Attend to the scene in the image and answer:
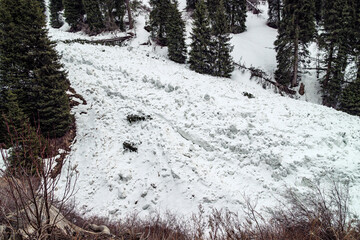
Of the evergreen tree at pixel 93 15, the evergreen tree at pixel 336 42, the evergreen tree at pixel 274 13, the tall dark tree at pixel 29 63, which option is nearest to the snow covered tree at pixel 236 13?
the evergreen tree at pixel 274 13

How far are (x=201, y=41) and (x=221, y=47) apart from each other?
7.05 feet

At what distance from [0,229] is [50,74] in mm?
8892

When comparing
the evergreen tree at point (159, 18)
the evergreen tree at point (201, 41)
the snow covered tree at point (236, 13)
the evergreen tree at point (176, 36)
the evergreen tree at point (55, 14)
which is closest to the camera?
the evergreen tree at point (201, 41)

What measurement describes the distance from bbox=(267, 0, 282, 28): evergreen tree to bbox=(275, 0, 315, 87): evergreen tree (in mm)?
10453

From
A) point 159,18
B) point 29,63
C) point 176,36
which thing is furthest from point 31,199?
point 159,18

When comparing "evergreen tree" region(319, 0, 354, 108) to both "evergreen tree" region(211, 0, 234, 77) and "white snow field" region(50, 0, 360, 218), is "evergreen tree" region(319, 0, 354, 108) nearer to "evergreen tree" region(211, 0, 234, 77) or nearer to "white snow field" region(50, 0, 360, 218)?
"white snow field" region(50, 0, 360, 218)

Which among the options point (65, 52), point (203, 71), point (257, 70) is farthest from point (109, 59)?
point (257, 70)

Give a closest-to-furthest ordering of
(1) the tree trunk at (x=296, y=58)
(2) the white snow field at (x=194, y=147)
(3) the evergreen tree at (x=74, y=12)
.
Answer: (2) the white snow field at (x=194, y=147)
(1) the tree trunk at (x=296, y=58)
(3) the evergreen tree at (x=74, y=12)

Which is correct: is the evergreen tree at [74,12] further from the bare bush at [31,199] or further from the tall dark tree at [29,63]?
the bare bush at [31,199]

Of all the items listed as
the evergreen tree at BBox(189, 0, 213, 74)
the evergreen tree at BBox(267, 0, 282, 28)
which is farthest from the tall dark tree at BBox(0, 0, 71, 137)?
the evergreen tree at BBox(267, 0, 282, 28)

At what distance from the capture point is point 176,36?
68.9 feet

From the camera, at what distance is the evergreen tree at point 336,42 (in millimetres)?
16844

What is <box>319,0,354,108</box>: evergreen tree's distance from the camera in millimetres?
16844

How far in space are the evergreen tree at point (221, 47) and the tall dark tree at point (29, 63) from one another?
47.1ft
